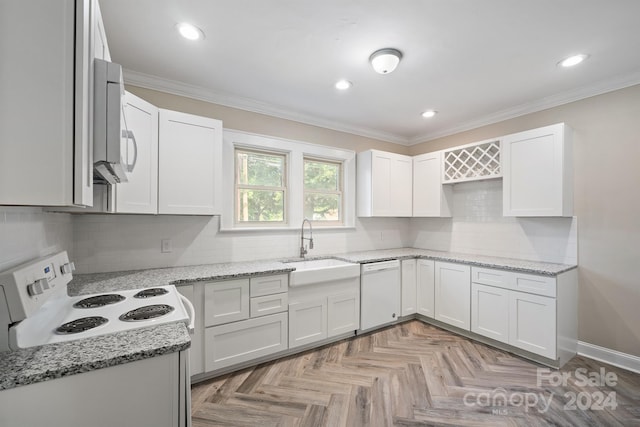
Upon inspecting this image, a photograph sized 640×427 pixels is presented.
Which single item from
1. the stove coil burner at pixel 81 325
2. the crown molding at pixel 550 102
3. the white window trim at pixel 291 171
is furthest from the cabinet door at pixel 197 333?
the crown molding at pixel 550 102

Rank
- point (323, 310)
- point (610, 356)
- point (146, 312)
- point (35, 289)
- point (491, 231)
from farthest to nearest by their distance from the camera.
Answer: point (491, 231) → point (323, 310) → point (610, 356) → point (146, 312) → point (35, 289)

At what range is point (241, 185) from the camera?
321 centimetres

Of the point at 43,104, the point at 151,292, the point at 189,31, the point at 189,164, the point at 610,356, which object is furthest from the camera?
the point at 610,356

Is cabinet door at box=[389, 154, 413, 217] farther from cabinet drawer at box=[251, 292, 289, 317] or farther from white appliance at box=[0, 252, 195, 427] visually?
white appliance at box=[0, 252, 195, 427]

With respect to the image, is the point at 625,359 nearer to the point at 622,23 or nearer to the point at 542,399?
the point at 542,399

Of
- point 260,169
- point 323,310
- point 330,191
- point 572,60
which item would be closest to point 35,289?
point 323,310

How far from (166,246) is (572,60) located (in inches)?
151

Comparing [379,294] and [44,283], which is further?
[379,294]

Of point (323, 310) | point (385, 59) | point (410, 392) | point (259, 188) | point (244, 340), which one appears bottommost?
point (410, 392)

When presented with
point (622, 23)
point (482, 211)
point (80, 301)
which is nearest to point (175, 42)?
point (80, 301)

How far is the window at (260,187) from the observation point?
3223 mm

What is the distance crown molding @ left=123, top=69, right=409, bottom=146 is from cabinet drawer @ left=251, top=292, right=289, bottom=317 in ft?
6.59

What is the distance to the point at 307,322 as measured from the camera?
112 inches

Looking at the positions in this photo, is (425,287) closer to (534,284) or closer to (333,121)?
(534,284)
